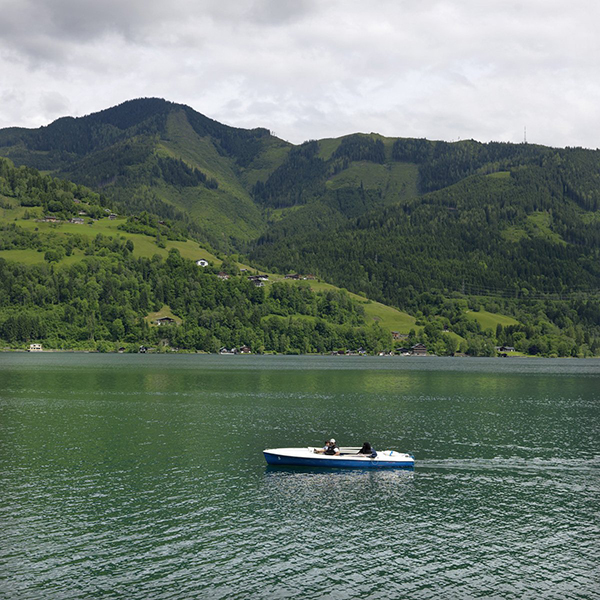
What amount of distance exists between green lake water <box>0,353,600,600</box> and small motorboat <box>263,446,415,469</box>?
110 cm

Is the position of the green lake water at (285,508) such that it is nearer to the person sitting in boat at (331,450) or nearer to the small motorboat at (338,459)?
the small motorboat at (338,459)

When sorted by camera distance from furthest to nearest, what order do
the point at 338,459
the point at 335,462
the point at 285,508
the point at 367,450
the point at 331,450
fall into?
1. the point at 367,450
2. the point at 331,450
3. the point at 335,462
4. the point at 338,459
5. the point at 285,508

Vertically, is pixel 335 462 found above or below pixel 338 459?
below

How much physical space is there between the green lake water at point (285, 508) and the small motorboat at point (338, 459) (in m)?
1.10

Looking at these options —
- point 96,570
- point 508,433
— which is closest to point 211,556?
point 96,570

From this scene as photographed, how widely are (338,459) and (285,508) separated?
1825cm

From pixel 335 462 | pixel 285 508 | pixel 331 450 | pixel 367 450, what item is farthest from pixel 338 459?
pixel 285 508

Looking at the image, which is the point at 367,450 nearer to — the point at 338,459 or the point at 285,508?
the point at 338,459

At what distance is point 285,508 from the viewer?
186 ft

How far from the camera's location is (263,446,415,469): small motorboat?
73125 mm

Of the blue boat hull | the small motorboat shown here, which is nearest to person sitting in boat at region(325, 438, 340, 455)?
the small motorboat

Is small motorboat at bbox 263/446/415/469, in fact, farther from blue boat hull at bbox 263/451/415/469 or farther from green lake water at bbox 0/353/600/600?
green lake water at bbox 0/353/600/600

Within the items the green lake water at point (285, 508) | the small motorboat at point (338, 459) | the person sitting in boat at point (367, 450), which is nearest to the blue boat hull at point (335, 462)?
the small motorboat at point (338, 459)

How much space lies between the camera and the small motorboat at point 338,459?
7312 centimetres
